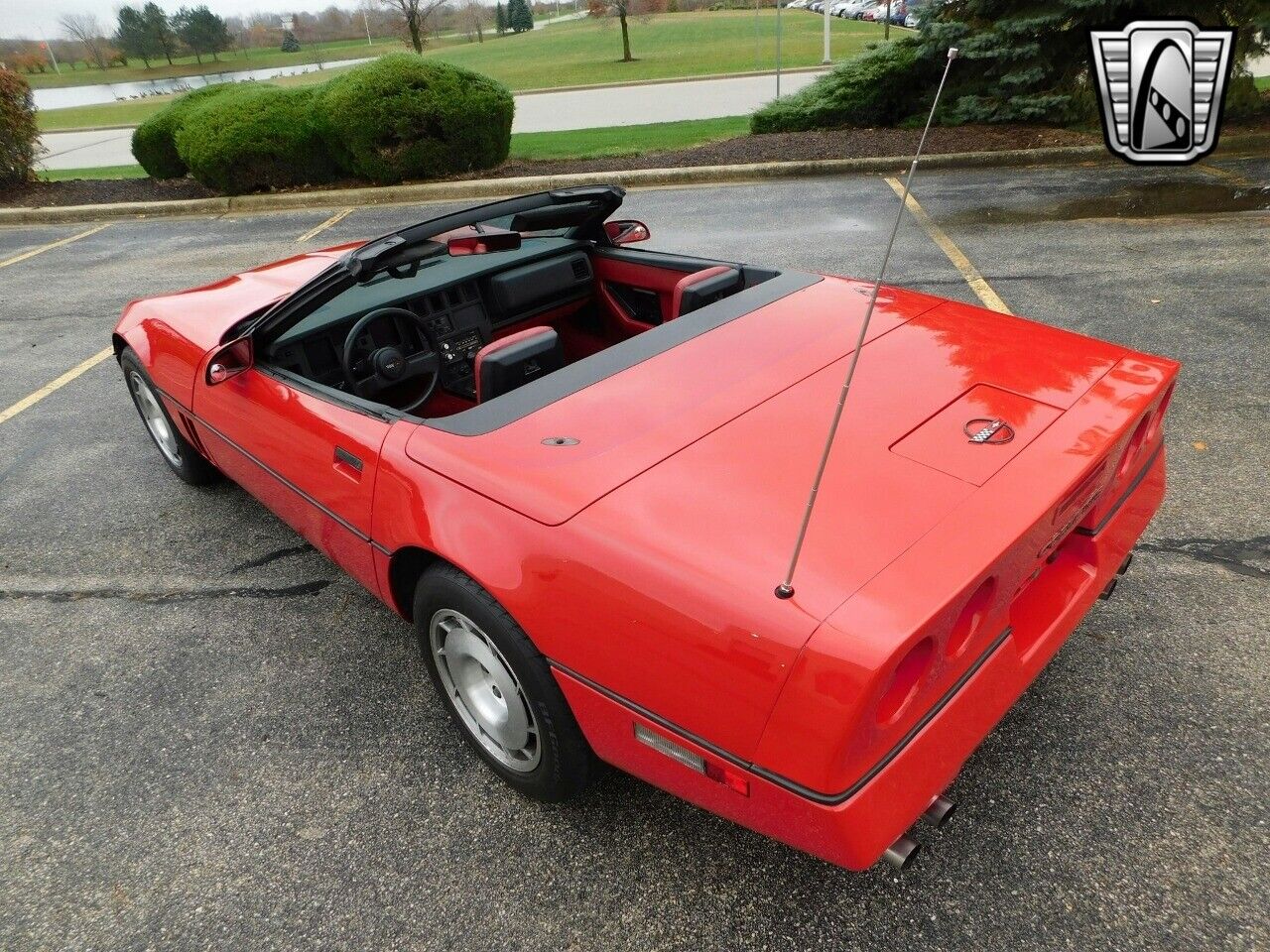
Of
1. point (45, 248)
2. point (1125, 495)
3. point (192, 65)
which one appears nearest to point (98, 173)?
point (45, 248)

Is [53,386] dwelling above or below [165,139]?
below

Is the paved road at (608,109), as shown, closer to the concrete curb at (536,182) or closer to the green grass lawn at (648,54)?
the green grass lawn at (648,54)

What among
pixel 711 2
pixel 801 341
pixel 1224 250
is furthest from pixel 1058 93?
pixel 711 2

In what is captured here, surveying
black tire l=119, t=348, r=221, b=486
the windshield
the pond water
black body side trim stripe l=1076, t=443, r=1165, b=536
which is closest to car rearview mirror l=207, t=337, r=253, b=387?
the windshield

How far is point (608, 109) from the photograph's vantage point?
750 inches

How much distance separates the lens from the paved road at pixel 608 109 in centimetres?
1684

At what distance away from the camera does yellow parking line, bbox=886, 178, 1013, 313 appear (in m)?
5.41

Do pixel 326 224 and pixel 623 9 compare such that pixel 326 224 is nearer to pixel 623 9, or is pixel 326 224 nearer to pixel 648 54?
pixel 623 9

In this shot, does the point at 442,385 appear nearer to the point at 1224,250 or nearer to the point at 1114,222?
the point at 1224,250

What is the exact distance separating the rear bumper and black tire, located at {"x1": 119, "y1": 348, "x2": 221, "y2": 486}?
279 cm

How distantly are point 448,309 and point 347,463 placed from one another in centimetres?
107

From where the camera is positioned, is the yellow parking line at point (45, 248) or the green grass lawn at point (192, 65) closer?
the yellow parking line at point (45, 248)

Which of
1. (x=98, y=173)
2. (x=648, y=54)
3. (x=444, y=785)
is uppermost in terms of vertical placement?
(x=648, y=54)

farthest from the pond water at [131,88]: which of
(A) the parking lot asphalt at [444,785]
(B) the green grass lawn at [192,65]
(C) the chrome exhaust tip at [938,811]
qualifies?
(C) the chrome exhaust tip at [938,811]
